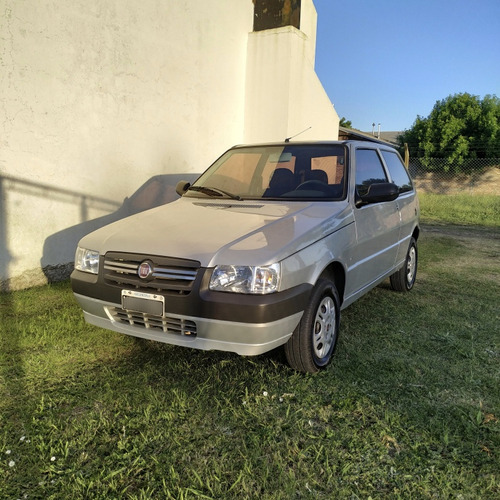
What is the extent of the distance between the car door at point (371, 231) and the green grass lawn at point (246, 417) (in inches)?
21.8

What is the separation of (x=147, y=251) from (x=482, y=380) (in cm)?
253

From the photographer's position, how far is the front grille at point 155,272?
2815 millimetres

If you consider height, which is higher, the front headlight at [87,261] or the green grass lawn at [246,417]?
the front headlight at [87,261]

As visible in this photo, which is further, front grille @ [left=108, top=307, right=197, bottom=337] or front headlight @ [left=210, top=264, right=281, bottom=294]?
front grille @ [left=108, top=307, right=197, bottom=337]

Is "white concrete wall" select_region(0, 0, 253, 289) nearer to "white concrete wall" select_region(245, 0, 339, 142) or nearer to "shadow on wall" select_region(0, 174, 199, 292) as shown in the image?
"shadow on wall" select_region(0, 174, 199, 292)

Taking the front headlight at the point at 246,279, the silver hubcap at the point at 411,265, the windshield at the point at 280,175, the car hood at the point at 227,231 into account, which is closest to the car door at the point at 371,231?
the windshield at the point at 280,175

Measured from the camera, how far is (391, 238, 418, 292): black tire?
17.8 ft

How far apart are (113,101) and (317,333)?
4599mm

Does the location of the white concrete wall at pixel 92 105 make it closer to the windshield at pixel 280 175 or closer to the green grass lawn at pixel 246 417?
the green grass lawn at pixel 246 417

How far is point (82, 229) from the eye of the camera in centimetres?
607

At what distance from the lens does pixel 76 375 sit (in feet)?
10.6

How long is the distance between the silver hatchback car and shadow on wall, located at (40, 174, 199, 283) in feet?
7.72

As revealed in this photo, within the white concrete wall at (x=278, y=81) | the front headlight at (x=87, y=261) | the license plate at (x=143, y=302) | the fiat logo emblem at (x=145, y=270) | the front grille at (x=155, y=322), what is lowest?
the front grille at (x=155, y=322)

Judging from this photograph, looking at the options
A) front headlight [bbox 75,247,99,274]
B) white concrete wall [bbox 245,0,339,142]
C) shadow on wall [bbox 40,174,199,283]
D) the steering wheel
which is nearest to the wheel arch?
the steering wheel
